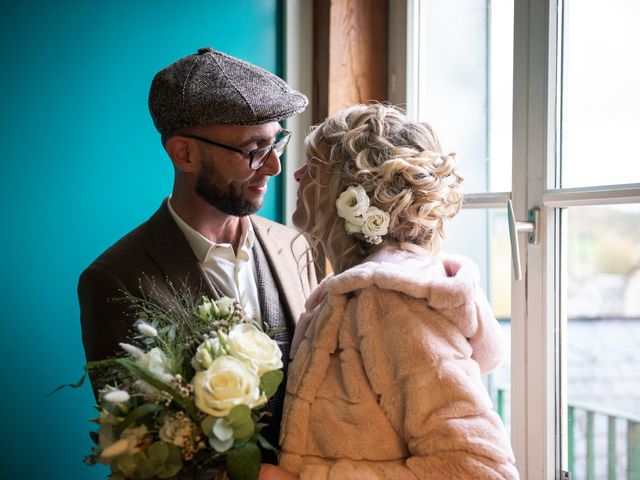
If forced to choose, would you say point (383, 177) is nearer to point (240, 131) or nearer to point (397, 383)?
point (397, 383)

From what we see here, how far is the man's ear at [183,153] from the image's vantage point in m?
1.94

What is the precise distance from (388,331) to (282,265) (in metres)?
0.75

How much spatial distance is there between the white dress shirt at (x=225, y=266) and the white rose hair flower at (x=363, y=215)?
0.53 m

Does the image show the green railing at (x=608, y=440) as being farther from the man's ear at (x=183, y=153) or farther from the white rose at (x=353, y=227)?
the man's ear at (x=183, y=153)

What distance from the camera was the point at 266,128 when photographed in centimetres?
190

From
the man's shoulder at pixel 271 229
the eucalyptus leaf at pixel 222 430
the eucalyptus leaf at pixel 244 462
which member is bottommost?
the eucalyptus leaf at pixel 244 462

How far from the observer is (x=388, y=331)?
1.31 meters

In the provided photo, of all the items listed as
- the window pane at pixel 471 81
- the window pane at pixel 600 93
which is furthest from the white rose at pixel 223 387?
the window pane at pixel 471 81

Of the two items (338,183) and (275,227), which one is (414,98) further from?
(338,183)

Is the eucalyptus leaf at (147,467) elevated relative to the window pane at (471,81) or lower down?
lower down

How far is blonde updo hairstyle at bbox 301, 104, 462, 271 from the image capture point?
4.75 ft

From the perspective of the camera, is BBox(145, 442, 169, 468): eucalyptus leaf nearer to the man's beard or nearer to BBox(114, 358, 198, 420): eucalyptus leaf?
BBox(114, 358, 198, 420): eucalyptus leaf

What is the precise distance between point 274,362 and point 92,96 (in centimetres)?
129

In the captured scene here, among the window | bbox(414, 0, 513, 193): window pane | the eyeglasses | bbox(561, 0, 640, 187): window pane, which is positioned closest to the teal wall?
the eyeglasses
